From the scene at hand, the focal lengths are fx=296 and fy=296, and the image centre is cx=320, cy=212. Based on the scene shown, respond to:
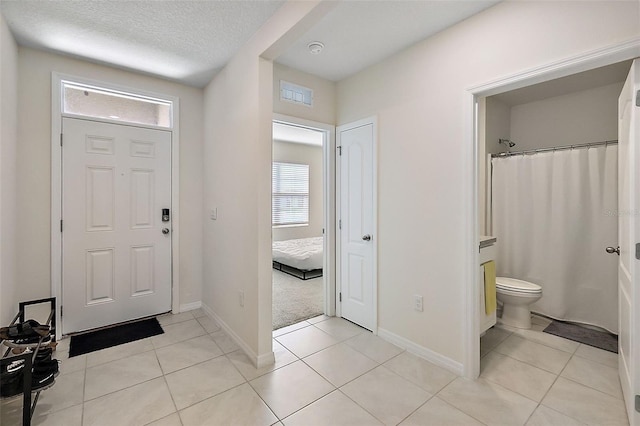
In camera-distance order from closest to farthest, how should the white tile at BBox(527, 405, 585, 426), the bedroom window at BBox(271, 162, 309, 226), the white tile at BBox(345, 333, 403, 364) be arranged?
the white tile at BBox(527, 405, 585, 426)
the white tile at BBox(345, 333, 403, 364)
the bedroom window at BBox(271, 162, 309, 226)

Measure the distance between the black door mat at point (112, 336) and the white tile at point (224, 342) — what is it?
1.79 feet

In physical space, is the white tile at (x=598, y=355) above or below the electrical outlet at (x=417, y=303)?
below

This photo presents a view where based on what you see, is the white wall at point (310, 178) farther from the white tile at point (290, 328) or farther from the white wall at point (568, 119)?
the white wall at point (568, 119)

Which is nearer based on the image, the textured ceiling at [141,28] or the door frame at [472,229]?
the textured ceiling at [141,28]

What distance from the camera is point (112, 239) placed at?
9.68ft

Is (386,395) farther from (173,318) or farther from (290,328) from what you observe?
(173,318)

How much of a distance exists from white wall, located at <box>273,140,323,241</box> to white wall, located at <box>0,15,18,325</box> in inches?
164

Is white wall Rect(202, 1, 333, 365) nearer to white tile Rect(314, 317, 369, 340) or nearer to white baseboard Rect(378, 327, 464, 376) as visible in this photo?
white tile Rect(314, 317, 369, 340)

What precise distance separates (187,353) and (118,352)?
1.88 feet

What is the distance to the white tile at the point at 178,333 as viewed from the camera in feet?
8.66

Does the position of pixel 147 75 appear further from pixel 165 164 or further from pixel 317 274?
pixel 317 274

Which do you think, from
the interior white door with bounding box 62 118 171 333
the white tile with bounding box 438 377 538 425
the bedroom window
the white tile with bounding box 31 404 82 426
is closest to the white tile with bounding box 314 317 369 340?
the white tile with bounding box 438 377 538 425

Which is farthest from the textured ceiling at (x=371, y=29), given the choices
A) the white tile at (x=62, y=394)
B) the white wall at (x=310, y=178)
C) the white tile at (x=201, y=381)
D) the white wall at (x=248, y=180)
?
the white wall at (x=310, y=178)

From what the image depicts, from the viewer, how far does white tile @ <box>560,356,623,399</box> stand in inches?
76.9
